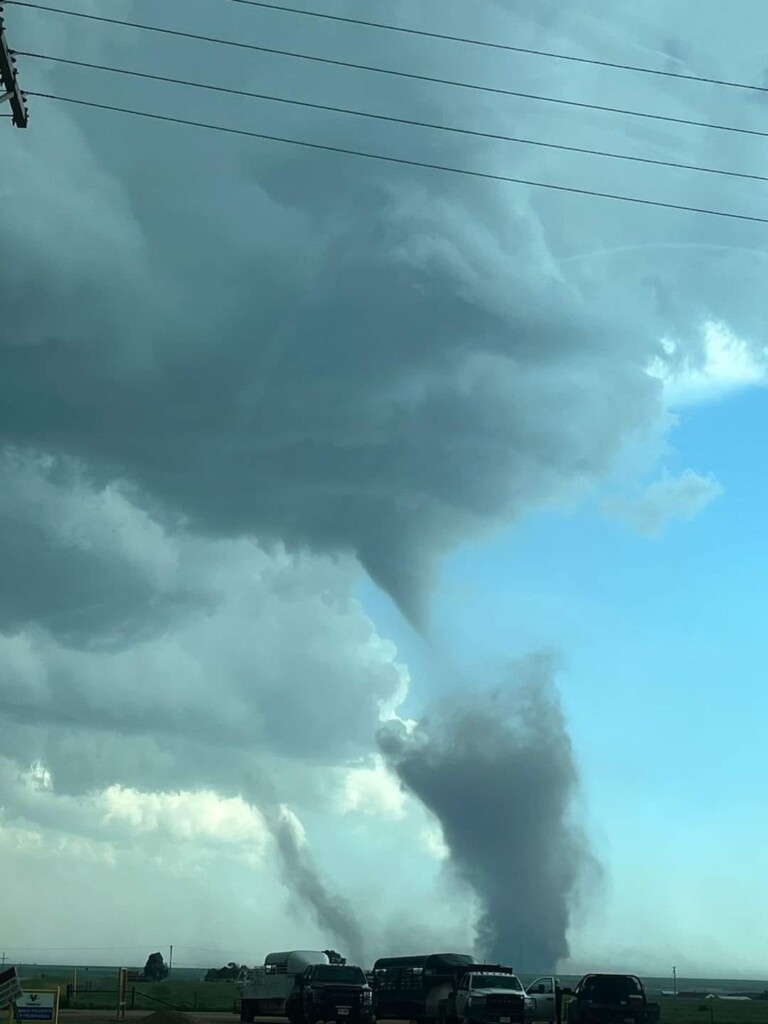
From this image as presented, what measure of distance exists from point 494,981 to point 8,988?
20854 millimetres

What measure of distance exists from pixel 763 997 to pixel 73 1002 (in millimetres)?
116977

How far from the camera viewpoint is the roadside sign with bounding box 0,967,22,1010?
115 feet

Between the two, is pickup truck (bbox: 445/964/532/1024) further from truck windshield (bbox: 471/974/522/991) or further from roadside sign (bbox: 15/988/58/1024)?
roadside sign (bbox: 15/988/58/1024)

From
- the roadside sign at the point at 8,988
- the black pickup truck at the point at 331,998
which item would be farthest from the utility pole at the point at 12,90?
the black pickup truck at the point at 331,998

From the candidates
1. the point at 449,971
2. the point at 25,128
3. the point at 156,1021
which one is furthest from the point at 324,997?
the point at 25,128

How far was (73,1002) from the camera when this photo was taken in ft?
260

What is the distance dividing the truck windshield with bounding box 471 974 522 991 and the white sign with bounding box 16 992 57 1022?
17.8 meters

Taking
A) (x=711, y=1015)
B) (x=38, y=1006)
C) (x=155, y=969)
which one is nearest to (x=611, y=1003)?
(x=711, y=1015)

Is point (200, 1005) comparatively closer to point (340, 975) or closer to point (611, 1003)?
point (340, 975)

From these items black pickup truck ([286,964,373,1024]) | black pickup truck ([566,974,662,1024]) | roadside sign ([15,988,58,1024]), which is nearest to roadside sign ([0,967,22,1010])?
roadside sign ([15,988,58,1024])

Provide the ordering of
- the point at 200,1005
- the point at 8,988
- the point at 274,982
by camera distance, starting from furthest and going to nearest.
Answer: the point at 200,1005
the point at 274,982
the point at 8,988

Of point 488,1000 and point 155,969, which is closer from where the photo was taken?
point 488,1000

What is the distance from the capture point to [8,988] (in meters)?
35.0

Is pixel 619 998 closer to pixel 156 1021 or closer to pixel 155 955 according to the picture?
pixel 156 1021
